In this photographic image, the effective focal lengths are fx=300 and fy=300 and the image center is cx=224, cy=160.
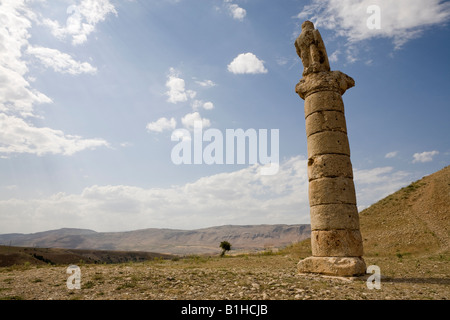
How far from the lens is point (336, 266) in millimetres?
9023

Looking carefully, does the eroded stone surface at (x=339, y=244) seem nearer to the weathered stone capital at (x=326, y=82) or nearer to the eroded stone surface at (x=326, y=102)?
the eroded stone surface at (x=326, y=102)

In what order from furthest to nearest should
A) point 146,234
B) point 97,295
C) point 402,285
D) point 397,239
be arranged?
point 146,234 < point 397,239 < point 402,285 < point 97,295

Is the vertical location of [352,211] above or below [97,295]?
above

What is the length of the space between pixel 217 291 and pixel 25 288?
4.88 m

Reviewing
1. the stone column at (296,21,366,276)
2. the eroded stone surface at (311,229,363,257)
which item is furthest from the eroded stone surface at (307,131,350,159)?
the eroded stone surface at (311,229,363,257)

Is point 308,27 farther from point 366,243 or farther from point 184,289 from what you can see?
point 366,243

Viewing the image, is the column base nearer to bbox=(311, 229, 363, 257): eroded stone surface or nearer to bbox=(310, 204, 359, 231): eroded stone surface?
bbox=(311, 229, 363, 257): eroded stone surface

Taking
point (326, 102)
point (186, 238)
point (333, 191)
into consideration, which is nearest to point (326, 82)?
point (326, 102)

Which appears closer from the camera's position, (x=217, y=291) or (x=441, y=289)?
(x=217, y=291)

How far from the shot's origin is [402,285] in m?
8.16

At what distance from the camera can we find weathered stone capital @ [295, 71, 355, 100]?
10.8 metres

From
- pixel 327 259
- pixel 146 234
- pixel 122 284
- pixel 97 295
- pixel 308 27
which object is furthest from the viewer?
pixel 146 234

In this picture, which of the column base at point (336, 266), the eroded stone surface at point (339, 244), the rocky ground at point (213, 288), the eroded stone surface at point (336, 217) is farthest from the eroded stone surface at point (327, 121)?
the rocky ground at point (213, 288)
